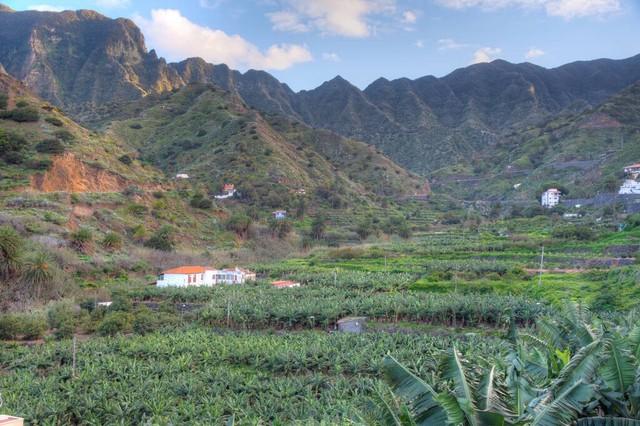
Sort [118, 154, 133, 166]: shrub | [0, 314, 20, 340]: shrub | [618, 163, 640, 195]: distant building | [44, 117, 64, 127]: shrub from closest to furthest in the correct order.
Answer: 1. [0, 314, 20, 340]: shrub
2. [44, 117, 64, 127]: shrub
3. [118, 154, 133, 166]: shrub
4. [618, 163, 640, 195]: distant building

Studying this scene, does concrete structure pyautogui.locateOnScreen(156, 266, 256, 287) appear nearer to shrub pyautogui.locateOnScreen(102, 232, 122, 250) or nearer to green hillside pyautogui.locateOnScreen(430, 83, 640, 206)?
shrub pyautogui.locateOnScreen(102, 232, 122, 250)

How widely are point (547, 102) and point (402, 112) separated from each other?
1595 inches

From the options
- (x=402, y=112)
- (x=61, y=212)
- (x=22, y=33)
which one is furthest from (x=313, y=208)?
(x=22, y=33)

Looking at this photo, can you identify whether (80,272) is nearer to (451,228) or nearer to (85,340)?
(85,340)

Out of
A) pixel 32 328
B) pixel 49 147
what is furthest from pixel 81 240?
pixel 32 328

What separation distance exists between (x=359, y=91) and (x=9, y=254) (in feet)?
454

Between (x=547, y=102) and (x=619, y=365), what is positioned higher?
(x=547, y=102)

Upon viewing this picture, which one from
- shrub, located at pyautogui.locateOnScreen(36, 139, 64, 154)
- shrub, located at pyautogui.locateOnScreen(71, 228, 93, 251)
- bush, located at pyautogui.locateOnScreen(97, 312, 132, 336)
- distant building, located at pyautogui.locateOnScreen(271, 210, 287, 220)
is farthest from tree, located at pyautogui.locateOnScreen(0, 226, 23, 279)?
distant building, located at pyautogui.locateOnScreen(271, 210, 287, 220)

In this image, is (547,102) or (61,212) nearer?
(61,212)

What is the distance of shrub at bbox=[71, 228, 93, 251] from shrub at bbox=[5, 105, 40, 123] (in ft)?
55.7

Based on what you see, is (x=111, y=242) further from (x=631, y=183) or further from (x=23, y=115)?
(x=631, y=183)

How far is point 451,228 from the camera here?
63.9 m

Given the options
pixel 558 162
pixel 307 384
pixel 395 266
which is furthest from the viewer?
pixel 558 162

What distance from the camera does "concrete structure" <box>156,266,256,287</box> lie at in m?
33.2
